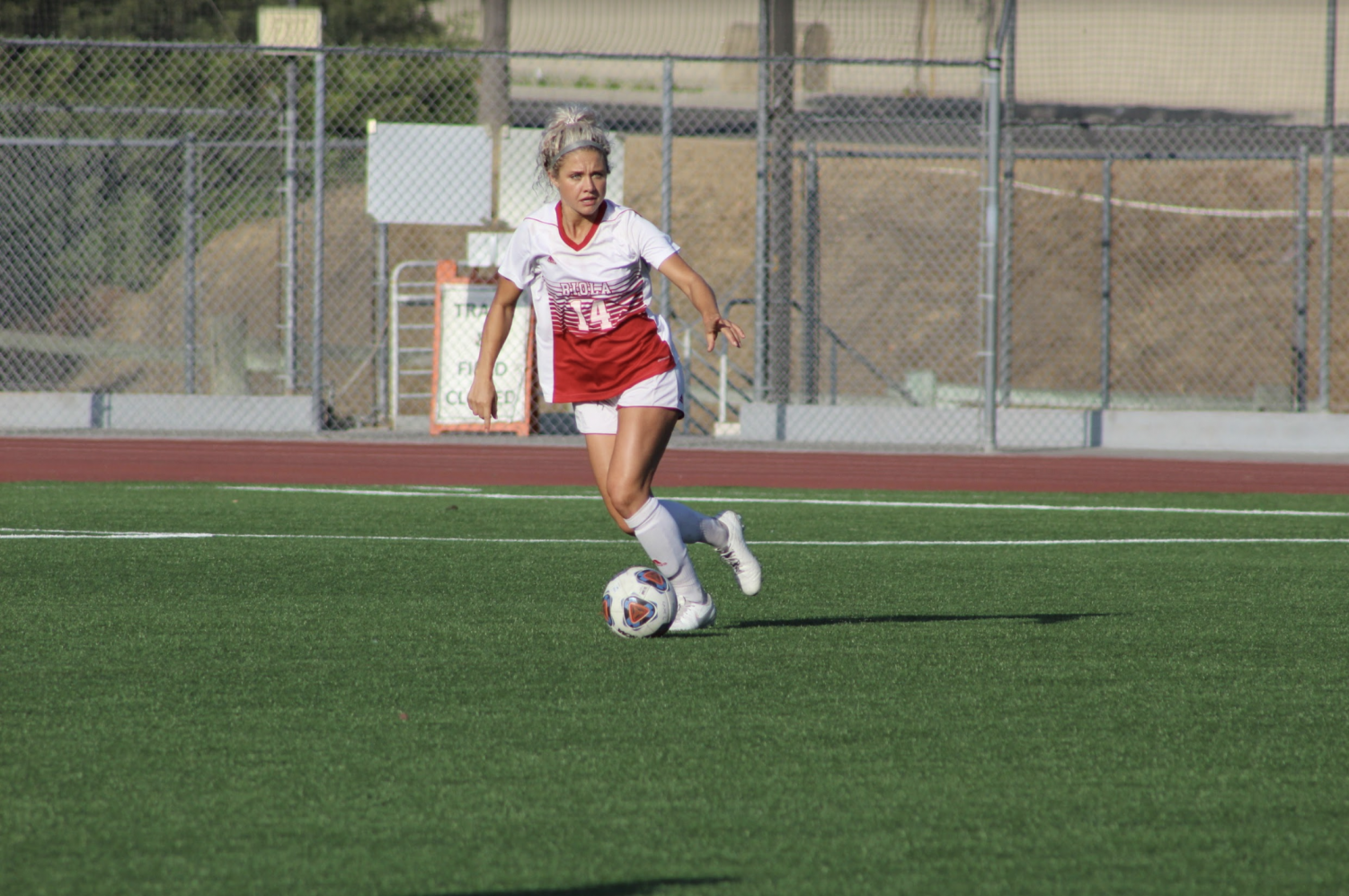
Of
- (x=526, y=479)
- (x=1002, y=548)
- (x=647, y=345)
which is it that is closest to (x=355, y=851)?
(x=647, y=345)

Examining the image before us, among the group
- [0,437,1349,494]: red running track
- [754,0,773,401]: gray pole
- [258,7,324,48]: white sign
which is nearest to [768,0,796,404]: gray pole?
[754,0,773,401]: gray pole

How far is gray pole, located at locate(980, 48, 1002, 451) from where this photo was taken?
1340cm

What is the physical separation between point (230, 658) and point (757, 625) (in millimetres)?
1814

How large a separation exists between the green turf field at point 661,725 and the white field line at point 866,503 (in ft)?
7.27

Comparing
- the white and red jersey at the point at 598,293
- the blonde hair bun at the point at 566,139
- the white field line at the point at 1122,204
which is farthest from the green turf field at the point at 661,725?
the white field line at the point at 1122,204

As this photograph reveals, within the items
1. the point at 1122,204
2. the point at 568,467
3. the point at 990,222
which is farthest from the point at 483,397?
the point at 1122,204

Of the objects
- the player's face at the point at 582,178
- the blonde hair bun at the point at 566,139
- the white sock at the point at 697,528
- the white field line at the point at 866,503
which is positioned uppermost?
the blonde hair bun at the point at 566,139

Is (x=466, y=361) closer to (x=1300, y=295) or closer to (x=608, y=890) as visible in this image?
(x=1300, y=295)

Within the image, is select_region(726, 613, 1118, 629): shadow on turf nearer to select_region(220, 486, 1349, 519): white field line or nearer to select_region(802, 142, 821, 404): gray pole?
select_region(220, 486, 1349, 519): white field line

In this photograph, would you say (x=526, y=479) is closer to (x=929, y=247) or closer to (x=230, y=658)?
(x=230, y=658)

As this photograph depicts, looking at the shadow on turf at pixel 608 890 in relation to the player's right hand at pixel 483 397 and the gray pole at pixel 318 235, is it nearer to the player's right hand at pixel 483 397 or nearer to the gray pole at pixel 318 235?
the player's right hand at pixel 483 397

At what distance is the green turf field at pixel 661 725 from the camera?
3102 mm

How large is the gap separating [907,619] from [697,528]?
813mm

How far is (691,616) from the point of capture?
18.6ft
